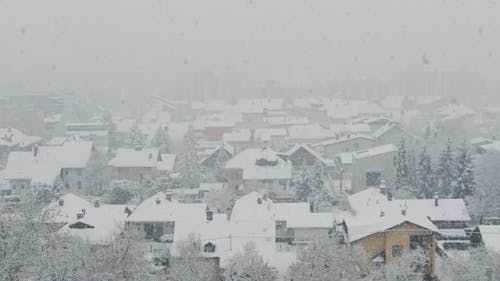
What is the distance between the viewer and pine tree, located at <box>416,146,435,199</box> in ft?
142

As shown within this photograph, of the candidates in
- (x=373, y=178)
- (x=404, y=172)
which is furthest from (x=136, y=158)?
(x=404, y=172)

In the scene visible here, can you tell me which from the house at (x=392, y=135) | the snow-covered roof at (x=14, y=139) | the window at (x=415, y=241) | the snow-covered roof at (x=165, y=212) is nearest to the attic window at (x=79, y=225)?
the snow-covered roof at (x=165, y=212)

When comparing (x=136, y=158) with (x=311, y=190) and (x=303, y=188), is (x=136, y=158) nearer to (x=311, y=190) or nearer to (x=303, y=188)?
(x=303, y=188)

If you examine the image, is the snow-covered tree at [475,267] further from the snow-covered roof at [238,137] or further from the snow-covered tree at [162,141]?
the snow-covered roof at [238,137]

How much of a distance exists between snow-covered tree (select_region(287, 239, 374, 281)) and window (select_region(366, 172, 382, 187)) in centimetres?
2291

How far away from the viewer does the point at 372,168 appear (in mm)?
49906

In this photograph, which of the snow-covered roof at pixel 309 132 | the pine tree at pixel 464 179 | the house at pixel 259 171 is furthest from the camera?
the snow-covered roof at pixel 309 132

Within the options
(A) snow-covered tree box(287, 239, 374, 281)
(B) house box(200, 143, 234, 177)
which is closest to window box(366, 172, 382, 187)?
(B) house box(200, 143, 234, 177)

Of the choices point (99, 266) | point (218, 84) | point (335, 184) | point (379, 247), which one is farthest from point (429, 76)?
point (99, 266)

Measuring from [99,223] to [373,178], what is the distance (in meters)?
23.3

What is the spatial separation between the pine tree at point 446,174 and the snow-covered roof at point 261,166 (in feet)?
33.6

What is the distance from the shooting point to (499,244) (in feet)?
93.3

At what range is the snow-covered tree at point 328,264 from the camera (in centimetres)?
2408

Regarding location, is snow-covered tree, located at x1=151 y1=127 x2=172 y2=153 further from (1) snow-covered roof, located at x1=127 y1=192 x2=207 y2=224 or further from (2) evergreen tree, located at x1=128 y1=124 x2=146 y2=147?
(1) snow-covered roof, located at x1=127 y1=192 x2=207 y2=224
